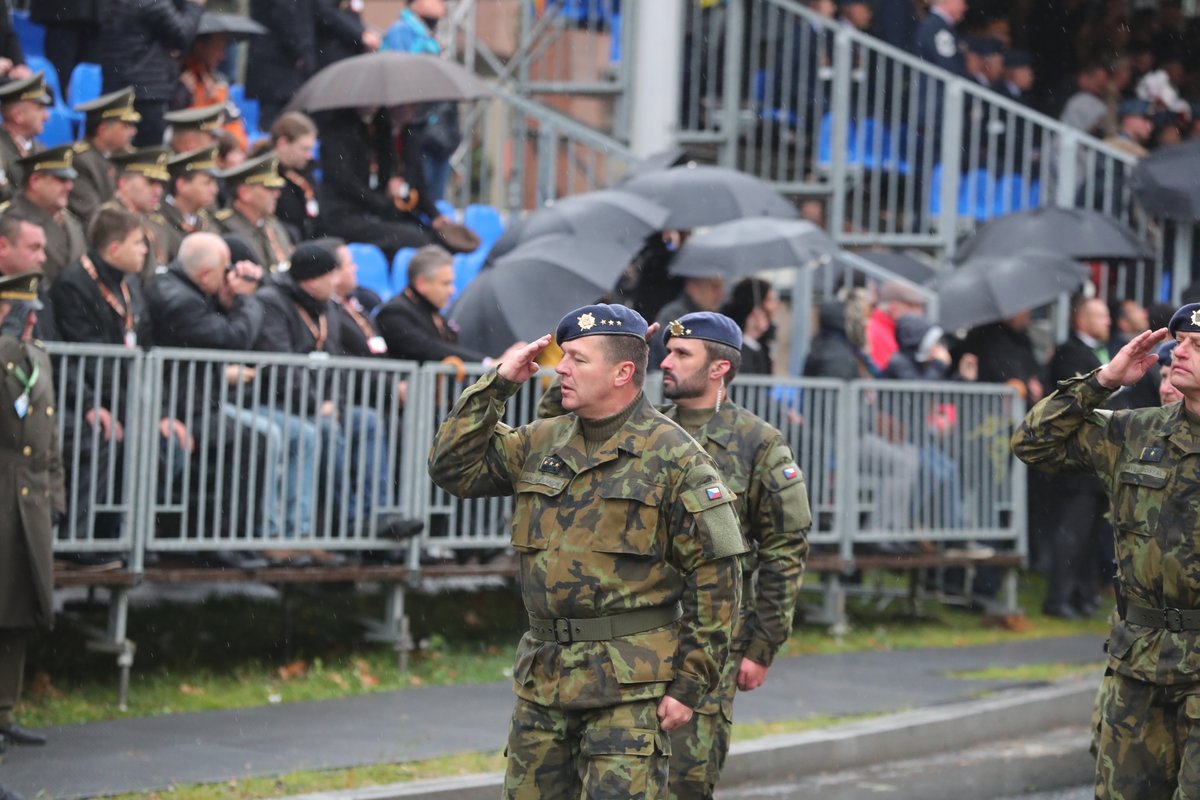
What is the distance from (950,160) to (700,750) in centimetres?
1064

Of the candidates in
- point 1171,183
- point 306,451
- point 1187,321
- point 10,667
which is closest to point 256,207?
point 306,451

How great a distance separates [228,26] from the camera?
13914 mm

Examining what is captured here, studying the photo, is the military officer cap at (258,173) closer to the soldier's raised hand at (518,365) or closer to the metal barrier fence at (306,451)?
the metal barrier fence at (306,451)

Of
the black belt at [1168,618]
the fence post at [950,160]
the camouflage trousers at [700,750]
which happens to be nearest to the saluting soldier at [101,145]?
the camouflage trousers at [700,750]

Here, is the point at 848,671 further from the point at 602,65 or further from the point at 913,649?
the point at 602,65

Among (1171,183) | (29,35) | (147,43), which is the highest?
(29,35)

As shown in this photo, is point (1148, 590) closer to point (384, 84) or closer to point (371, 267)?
point (371, 267)

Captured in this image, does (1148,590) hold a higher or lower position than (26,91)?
lower

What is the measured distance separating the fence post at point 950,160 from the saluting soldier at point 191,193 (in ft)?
23.9

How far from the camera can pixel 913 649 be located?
12.9 metres

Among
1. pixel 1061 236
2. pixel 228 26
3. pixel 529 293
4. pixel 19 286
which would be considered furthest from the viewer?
pixel 1061 236

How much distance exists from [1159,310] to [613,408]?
9.44 metres

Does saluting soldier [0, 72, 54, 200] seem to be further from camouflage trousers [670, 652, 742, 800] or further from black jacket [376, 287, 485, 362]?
camouflage trousers [670, 652, 742, 800]

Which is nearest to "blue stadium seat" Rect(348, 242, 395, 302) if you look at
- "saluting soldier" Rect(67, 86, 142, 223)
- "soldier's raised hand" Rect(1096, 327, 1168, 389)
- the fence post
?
"saluting soldier" Rect(67, 86, 142, 223)
